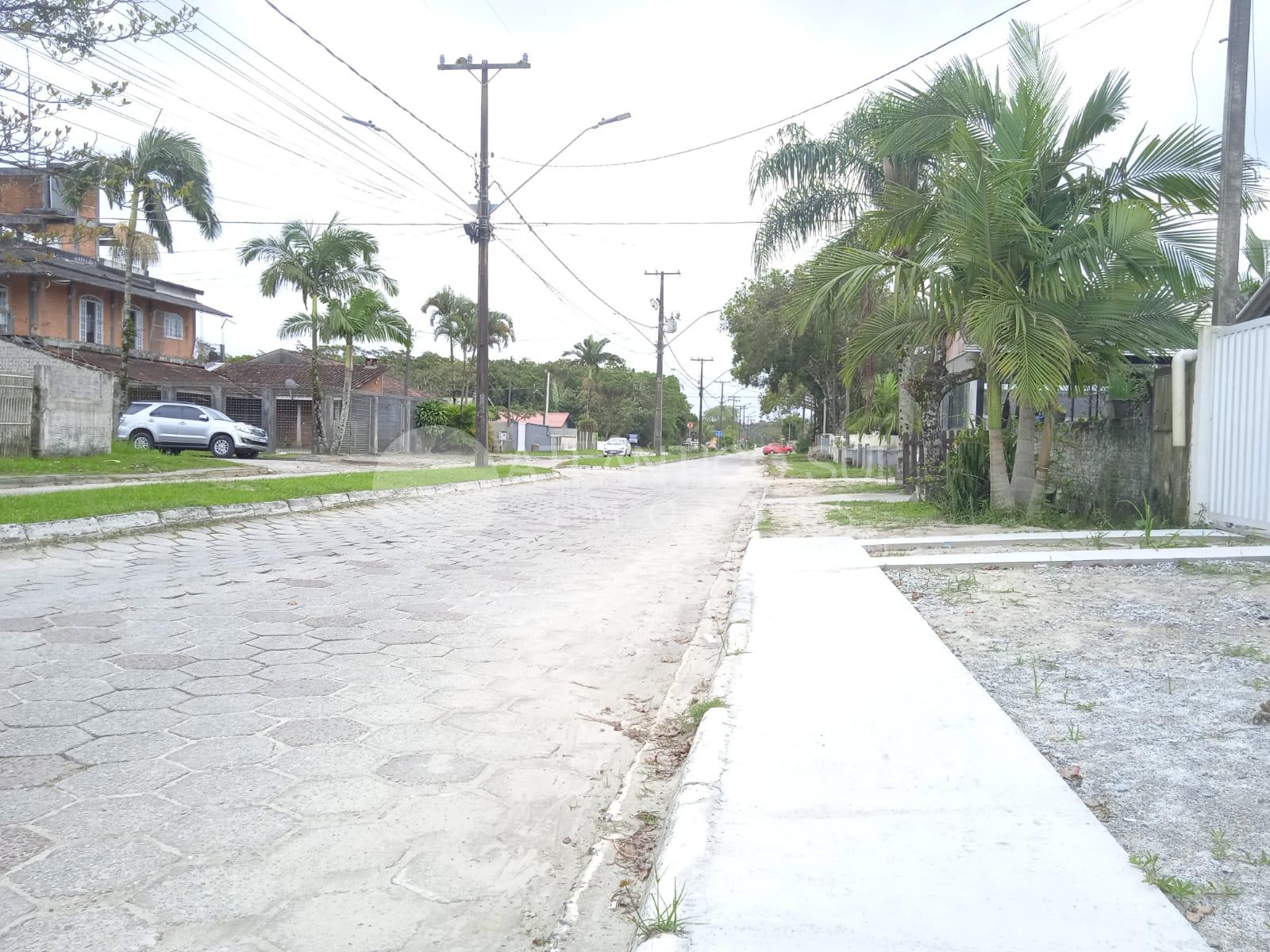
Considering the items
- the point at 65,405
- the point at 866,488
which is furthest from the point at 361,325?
the point at 866,488

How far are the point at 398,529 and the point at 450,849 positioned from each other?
861 centimetres

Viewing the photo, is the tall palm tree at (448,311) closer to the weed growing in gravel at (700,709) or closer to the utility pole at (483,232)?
the utility pole at (483,232)

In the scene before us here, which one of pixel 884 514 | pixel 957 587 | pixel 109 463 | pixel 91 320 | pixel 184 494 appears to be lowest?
pixel 957 587

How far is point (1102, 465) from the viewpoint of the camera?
35.9 ft

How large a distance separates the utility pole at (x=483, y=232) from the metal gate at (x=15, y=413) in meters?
9.71

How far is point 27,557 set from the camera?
8.20 meters

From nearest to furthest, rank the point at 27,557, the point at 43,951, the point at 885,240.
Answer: the point at 43,951 < the point at 27,557 < the point at 885,240

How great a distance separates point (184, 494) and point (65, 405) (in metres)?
7.63

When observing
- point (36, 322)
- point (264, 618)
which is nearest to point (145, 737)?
point (264, 618)

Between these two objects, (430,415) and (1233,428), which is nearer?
(1233,428)

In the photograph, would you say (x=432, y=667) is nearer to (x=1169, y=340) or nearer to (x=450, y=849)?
(x=450, y=849)

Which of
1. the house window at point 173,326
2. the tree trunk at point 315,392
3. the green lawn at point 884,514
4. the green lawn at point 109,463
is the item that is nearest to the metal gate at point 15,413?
the green lawn at point 109,463

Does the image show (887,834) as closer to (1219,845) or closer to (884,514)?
(1219,845)

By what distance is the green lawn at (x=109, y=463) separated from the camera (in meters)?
15.4
